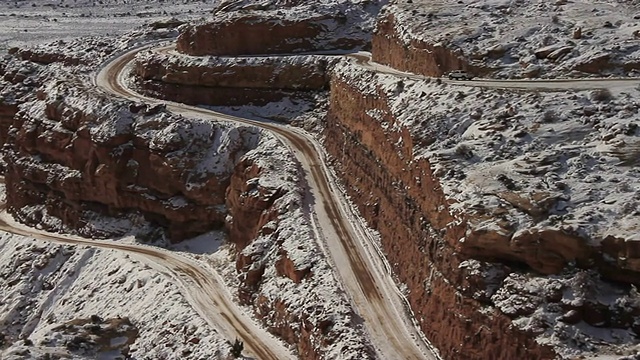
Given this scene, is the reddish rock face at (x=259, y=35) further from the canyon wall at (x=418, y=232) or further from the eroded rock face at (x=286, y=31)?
the canyon wall at (x=418, y=232)

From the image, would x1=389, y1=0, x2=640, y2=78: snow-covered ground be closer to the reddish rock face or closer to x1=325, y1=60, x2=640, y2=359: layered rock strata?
x1=325, y1=60, x2=640, y2=359: layered rock strata

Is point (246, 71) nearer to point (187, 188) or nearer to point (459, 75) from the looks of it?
point (187, 188)

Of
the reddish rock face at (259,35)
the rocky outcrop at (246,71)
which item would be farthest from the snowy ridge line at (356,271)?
the reddish rock face at (259,35)

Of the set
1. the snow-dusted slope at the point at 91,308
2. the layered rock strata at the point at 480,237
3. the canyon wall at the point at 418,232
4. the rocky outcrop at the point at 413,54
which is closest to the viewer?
the layered rock strata at the point at 480,237

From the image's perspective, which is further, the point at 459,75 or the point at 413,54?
the point at 413,54

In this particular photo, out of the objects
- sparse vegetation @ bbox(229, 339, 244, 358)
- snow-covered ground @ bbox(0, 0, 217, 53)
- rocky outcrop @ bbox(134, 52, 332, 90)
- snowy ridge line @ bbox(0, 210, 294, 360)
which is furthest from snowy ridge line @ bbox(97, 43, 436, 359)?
snow-covered ground @ bbox(0, 0, 217, 53)

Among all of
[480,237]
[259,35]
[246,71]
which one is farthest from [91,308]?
[259,35]

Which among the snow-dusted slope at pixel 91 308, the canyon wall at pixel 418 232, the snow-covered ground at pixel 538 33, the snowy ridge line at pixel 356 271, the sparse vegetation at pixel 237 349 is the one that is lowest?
the snow-dusted slope at pixel 91 308
